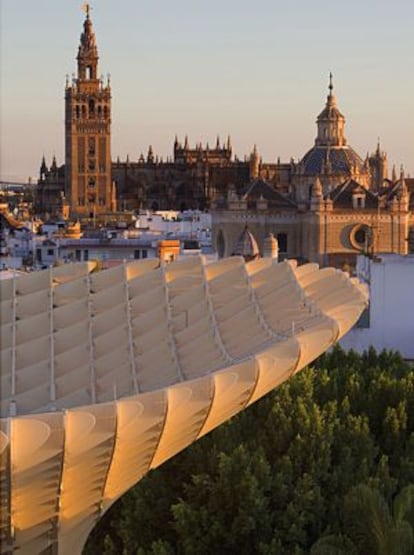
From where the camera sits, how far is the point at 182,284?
75.9 ft

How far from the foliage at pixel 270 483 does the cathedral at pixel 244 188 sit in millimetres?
43519

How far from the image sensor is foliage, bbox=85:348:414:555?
771 inches

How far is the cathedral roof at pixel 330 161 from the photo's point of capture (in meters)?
83.2

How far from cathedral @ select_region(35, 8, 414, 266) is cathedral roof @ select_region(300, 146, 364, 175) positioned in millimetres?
79

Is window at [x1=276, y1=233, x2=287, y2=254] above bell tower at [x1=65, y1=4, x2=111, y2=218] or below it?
below

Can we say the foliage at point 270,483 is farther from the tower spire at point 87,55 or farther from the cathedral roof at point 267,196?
the tower spire at point 87,55

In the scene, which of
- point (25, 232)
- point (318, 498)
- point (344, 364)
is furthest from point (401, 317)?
point (25, 232)

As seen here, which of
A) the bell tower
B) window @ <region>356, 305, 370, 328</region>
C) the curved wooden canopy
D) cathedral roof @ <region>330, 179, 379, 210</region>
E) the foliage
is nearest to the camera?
the curved wooden canopy

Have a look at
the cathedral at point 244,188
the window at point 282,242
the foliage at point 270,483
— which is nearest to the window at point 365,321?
the foliage at point 270,483

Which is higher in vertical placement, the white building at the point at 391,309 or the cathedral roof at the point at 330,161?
the cathedral roof at the point at 330,161

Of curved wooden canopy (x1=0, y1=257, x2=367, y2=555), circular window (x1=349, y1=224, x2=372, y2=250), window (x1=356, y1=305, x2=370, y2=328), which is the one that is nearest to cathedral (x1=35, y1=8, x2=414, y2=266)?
circular window (x1=349, y1=224, x2=372, y2=250)

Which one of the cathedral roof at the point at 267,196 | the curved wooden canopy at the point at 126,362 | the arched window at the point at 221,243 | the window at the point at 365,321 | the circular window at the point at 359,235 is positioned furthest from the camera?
the cathedral roof at the point at 267,196

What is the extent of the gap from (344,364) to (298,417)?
6987 millimetres

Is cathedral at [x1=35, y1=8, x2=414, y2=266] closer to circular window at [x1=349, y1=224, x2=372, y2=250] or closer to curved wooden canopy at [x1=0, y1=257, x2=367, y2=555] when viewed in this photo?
circular window at [x1=349, y1=224, x2=372, y2=250]
